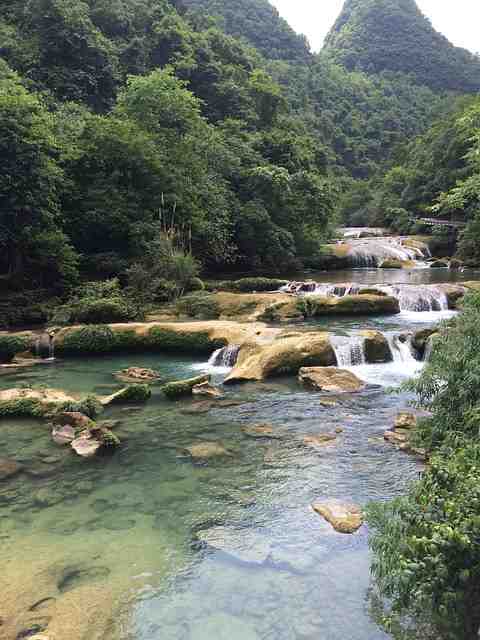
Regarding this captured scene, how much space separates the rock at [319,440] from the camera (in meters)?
8.63

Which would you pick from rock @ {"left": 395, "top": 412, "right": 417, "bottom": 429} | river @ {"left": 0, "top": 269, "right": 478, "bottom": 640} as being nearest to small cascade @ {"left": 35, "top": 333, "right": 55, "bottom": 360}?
river @ {"left": 0, "top": 269, "right": 478, "bottom": 640}

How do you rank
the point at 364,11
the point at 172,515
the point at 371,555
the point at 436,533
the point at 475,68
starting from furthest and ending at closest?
1. the point at 364,11
2. the point at 475,68
3. the point at 172,515
4. the point at 371,555
5. the point at 436,533

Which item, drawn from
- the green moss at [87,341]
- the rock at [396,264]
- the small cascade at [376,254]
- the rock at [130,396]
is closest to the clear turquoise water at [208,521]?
the rock at [130,396]

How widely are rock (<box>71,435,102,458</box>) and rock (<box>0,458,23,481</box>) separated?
889mm

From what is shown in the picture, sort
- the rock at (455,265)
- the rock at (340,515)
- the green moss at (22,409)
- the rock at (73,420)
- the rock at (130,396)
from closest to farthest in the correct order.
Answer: the rock at (340,515), the rock at (73,420), the green moss at (22,409), the rock at (130,396), the rock at (455,265)

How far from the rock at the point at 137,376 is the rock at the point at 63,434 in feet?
12.1

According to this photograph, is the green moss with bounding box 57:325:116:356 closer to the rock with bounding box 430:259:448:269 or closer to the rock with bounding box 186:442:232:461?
the rock with bounding box 186:442:232:461

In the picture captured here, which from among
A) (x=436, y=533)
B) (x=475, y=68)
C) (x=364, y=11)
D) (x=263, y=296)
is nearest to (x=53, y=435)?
(x=436, y=533)

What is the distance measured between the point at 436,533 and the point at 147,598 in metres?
2.95

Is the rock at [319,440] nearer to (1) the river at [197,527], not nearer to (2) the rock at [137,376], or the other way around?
(1) the river at [197,527]

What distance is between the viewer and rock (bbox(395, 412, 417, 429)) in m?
9.08

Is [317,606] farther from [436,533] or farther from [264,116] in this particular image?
[264,116]

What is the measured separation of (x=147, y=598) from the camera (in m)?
4.96

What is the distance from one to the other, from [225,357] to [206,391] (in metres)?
3.02
